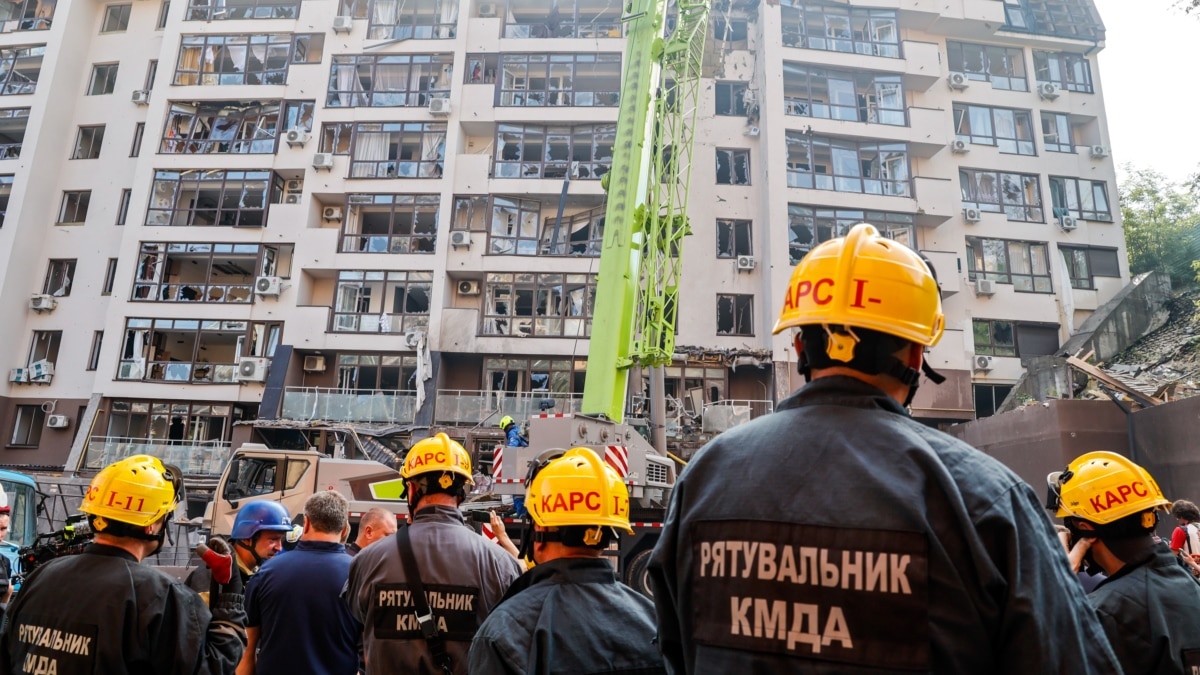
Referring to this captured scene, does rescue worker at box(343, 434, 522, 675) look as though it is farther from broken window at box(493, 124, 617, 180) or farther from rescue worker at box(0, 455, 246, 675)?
broken window at box(493, 124, 617, 180)

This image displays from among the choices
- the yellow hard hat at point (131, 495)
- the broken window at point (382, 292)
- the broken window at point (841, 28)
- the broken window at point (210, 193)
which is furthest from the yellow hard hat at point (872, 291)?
the broken window at point (841, 28)

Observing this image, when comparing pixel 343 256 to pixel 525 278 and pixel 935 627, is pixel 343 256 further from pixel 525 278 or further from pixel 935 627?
pixel 935 627

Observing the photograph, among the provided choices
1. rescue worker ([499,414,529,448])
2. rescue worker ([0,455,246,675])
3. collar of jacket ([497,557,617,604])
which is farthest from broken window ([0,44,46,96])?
collar of jacket ([497,557,617,604])

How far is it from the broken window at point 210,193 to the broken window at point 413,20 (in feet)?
24.5

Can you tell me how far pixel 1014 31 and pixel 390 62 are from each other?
26.4 metres

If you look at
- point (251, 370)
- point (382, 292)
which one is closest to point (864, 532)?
point (382, 292)

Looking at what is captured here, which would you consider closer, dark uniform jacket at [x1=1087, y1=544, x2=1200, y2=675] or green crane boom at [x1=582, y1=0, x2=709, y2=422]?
dark uniform jacket at [x1=1087, y1=544, x2=1200, y2=675]

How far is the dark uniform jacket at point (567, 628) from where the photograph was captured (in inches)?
105

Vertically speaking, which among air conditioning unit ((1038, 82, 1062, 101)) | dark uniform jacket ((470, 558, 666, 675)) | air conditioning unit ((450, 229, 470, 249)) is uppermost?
air conditioning unit ((1038, 82, 1062, 101))

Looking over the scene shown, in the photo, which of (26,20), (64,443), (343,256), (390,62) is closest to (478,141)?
(390,62)

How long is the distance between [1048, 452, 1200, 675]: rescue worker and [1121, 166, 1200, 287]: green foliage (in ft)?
116

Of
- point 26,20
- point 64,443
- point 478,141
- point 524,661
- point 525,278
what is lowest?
point 524,661

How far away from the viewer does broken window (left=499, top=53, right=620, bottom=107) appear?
97.6ft

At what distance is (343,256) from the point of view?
2870 cm
